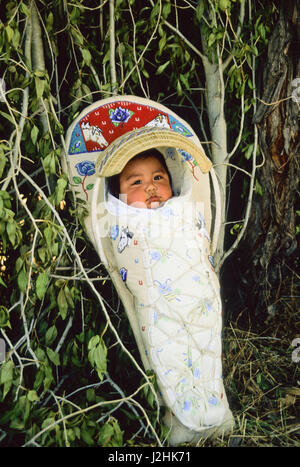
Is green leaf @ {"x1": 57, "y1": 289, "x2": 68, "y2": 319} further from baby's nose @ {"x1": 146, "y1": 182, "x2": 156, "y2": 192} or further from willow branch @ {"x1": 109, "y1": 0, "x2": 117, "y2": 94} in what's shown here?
willow branch @ {"x1": 109, "y1": 0, "x2": 117, "y2": 94}

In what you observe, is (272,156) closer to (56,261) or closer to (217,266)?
(217,266)

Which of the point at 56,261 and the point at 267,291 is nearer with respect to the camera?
the point at 56,261

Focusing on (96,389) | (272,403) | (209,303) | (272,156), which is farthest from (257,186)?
(96,389)

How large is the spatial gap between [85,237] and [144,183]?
1.39ft

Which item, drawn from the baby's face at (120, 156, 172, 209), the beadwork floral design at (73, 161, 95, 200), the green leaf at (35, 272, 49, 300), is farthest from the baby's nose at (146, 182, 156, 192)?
the green leaf at (35, 272, 49, 300)

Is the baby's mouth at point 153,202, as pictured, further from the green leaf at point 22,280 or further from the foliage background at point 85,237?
the green leaf at point 22,280

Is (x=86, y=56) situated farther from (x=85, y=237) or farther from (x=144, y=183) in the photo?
(x=85, y=237)

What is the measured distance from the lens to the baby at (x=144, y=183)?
202cm

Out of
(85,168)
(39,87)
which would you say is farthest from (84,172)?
(39,87)

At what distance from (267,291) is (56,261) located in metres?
1.10

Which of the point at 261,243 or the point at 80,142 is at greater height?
the point at 80,142

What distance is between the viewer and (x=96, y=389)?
2236mm

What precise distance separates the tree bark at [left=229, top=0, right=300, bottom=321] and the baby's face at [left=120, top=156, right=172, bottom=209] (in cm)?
65

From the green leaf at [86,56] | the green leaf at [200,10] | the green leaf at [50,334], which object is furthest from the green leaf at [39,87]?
the green leaf at [50,334]
